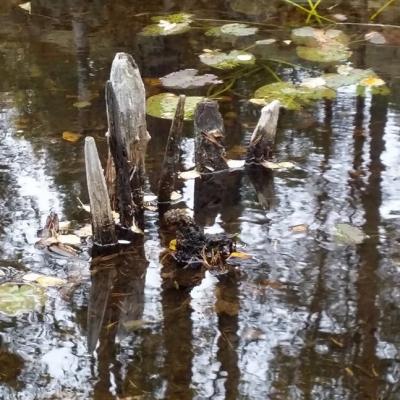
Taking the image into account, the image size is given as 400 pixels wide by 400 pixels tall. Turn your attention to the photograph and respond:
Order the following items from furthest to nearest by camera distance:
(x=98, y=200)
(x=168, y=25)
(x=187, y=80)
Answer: (x=168, y=25), (x=187, y=80), (x=98, y=200)

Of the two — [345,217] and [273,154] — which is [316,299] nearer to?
[345,217]

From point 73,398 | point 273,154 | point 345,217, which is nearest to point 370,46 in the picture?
point 273,154

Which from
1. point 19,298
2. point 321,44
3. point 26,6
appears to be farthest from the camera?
point 26,6

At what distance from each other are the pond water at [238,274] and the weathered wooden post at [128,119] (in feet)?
0.92

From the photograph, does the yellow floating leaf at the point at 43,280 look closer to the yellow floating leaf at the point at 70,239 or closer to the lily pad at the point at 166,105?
the yellow floating leaf at the point at 70,239

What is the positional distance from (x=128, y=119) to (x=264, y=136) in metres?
1.08

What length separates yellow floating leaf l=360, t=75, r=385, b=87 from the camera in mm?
5984

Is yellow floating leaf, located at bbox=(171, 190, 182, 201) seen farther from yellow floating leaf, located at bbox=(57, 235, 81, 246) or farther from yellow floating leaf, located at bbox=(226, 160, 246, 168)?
yellow floating leaf, located at bbox=(57, 235, 81, 246)

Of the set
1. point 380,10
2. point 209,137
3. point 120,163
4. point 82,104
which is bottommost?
point 82,104

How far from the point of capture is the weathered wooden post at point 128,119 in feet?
12.8

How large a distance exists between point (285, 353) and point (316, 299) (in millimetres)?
432

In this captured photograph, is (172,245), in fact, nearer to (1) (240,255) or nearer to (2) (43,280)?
(1) (240,255)

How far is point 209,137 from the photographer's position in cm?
468

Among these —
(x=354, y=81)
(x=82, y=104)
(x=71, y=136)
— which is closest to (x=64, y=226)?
(x=71, y=136)
